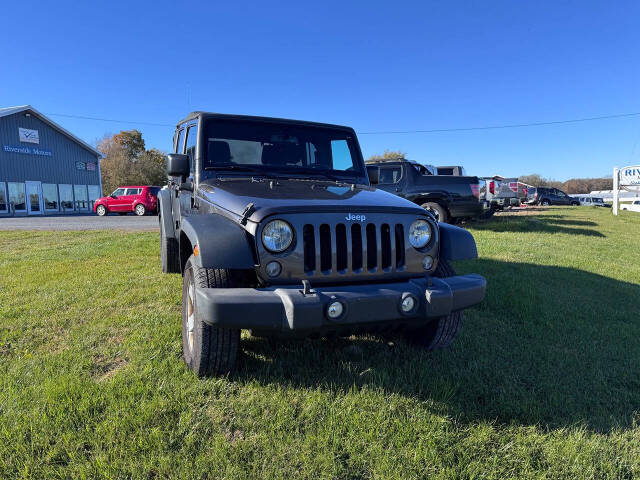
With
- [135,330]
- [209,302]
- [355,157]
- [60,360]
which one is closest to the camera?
[209,302]

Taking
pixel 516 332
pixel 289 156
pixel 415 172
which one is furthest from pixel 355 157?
pixel 415 172

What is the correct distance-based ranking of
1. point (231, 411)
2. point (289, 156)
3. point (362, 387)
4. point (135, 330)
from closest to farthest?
point (231, 411)
point (362, 387)
point (135, 330)
point (289, 156)

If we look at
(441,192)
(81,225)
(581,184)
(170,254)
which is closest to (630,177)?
(441,192)

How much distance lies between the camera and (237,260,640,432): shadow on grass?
2.38 meters

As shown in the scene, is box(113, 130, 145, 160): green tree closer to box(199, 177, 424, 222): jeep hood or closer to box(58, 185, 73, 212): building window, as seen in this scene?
box(58, 185, 73, 212): building window

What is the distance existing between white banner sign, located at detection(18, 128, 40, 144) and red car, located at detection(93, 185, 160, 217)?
8.45 meters

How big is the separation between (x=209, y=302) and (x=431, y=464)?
1369mm

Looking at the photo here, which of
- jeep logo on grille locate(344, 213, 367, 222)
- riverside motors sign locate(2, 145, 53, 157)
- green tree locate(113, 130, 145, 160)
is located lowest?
jeep logo on grille locate(344, 213, 367, 222)

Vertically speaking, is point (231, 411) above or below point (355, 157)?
below

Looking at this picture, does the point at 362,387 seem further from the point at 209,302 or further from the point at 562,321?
the point at 562,321

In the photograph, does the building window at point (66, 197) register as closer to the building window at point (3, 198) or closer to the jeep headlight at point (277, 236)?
the building window at point (3, 198)

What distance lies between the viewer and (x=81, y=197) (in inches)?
1108

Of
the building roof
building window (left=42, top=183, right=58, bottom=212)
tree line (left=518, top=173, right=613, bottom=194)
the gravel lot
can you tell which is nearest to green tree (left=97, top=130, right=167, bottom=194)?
the building roof

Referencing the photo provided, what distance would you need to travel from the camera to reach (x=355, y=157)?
405 centimetres
